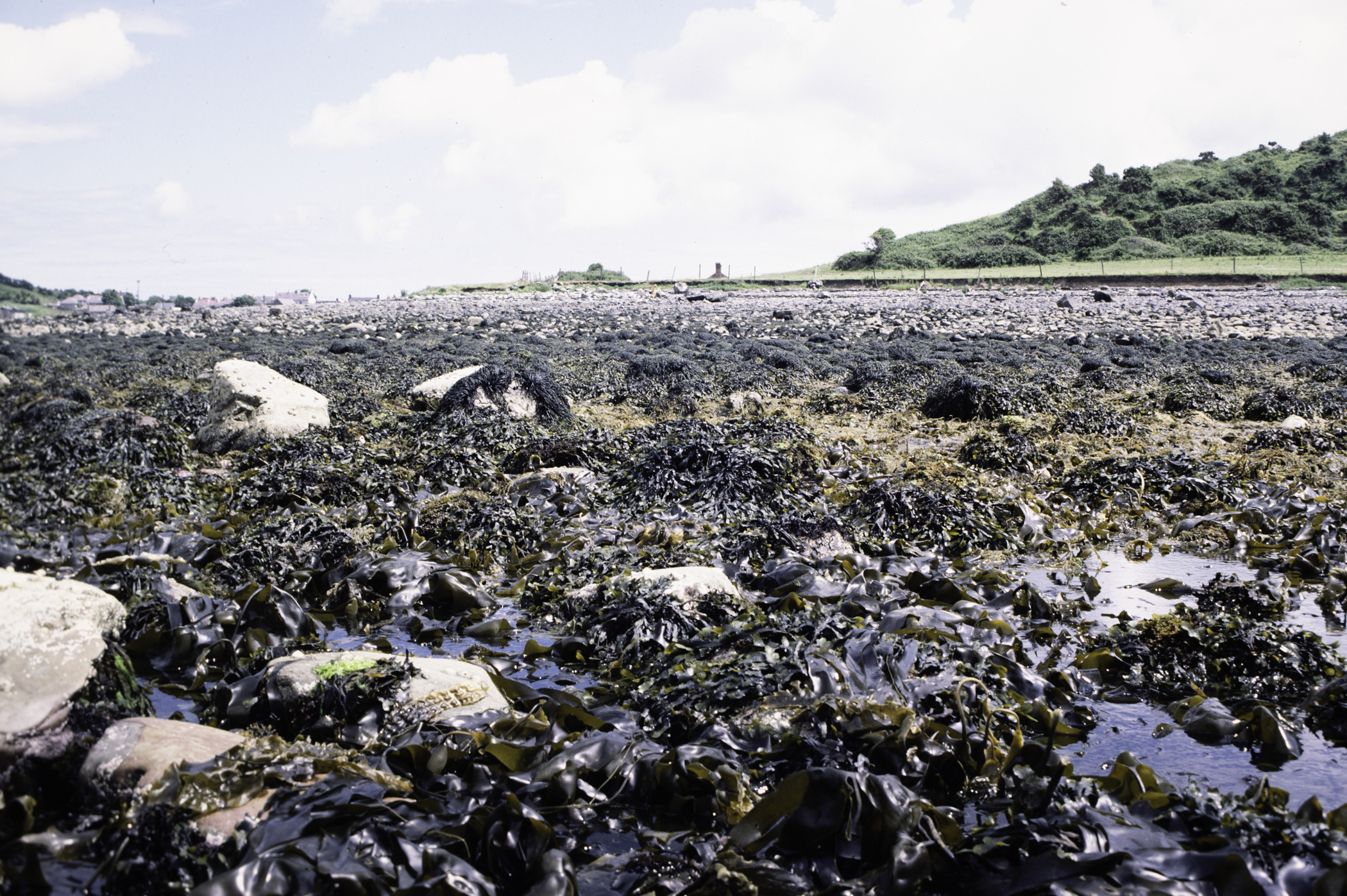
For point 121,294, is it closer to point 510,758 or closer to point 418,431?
point 418,431

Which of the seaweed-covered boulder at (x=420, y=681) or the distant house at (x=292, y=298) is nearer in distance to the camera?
the seaweed-covered boulder at (x=420, y=681)

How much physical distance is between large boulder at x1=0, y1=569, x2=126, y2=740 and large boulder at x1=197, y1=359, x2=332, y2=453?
476 centimetres

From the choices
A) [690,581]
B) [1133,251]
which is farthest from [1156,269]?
[690,581]

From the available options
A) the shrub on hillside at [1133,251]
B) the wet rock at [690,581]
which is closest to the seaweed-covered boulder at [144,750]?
the wet rock at [690,581]

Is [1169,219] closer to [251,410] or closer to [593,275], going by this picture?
[593,275]

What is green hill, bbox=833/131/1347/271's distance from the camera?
140ft

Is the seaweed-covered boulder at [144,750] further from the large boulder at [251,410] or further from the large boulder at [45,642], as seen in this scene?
the large boulder at [251,410]

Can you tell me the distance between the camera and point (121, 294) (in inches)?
1639

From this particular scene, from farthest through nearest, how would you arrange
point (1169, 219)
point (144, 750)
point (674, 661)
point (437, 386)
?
point (1169, 219), point (437, 386), point (674, 661), point (144, 750)

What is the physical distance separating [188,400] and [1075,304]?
2518 centimetres

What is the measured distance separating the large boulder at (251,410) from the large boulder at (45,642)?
4.76 metres

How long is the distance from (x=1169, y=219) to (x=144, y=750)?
56.7m

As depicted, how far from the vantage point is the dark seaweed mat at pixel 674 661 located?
208 centimetres

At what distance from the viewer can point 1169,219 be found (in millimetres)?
46656
